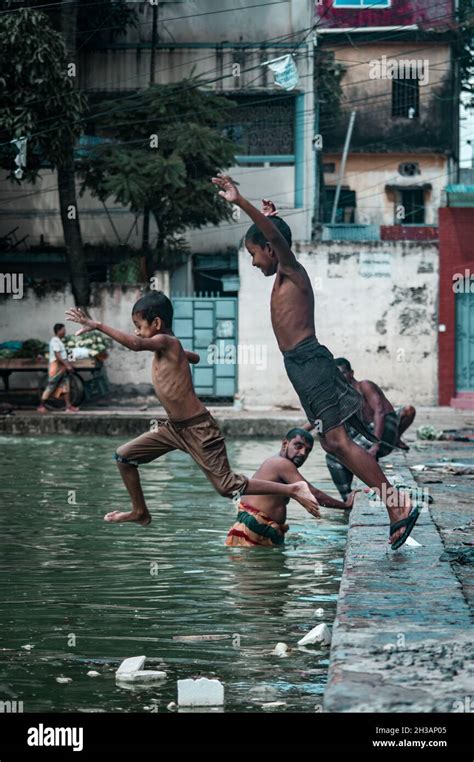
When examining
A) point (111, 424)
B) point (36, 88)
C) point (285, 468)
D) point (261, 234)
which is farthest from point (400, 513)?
point (36, 88)

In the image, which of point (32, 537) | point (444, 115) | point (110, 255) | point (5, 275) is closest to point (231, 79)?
point (110, 255)

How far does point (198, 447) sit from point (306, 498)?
2.54ft

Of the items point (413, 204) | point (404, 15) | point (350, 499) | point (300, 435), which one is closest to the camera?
point (300, 435)

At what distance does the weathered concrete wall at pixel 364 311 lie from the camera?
25.1 meters

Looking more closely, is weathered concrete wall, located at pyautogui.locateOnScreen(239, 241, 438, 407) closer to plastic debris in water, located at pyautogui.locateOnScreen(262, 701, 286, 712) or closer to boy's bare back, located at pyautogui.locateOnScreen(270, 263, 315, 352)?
boy's bare back, located at pyautogui.locateOnScreen(270, 263, 315, 352)

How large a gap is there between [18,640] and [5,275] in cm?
2130

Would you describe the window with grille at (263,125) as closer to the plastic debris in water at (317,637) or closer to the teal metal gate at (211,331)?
the teal metal gate at (211,331)

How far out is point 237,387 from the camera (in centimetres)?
2547

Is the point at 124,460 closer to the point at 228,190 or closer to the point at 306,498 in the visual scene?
the point at 306,498

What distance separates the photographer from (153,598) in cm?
912

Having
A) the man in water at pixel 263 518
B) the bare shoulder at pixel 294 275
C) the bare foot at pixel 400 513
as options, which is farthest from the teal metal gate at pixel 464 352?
the bare foot at pixel 400 513

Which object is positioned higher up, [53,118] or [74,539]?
[53,118]

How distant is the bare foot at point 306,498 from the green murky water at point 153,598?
0.55 meters
